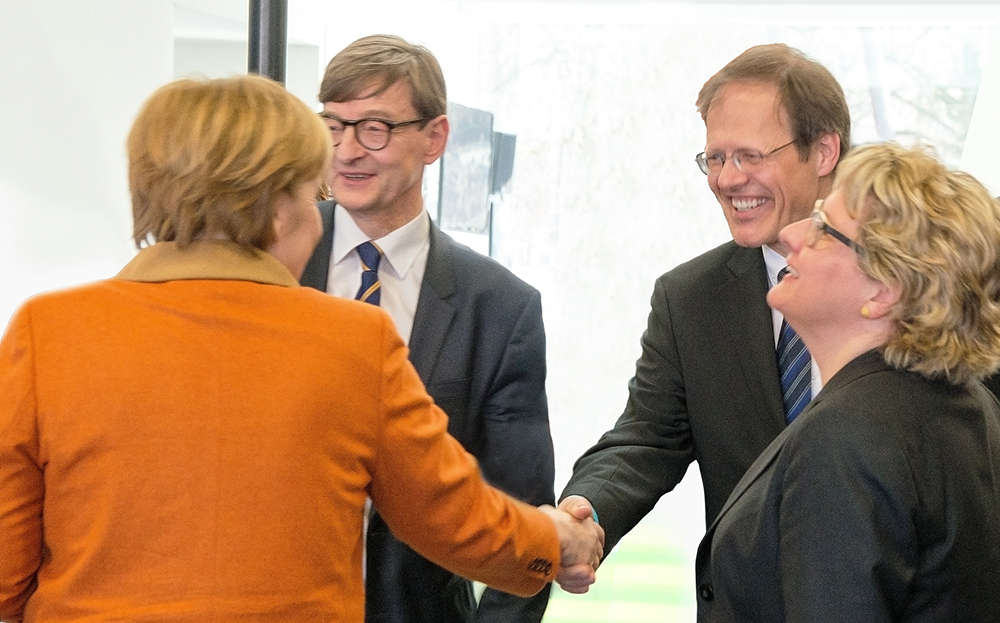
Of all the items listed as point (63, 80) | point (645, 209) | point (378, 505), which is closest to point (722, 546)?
point (378, 505)

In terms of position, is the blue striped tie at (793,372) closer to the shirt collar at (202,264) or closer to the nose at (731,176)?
the nose at (731,176)

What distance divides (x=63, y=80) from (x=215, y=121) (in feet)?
10.7

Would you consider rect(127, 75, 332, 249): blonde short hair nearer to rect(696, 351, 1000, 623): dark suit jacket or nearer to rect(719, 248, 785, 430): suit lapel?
rect(696, 351, 1000, 623): dark suit jacket

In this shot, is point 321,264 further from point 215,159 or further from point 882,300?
point 882,300

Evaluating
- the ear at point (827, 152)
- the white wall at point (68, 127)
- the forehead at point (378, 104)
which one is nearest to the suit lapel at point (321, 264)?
the forehead at point (378, 104)

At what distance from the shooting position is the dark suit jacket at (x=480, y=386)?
7.82 feet

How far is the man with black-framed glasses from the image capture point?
2617 mm

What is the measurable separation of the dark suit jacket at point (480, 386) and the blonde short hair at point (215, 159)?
2.75ft

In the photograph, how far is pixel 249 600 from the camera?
150 cm

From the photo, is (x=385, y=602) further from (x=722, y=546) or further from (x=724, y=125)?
(x=724, y=125)

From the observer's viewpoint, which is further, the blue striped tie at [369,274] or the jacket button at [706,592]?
the blue striped tie at [369,274]

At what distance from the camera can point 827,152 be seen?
2723mm

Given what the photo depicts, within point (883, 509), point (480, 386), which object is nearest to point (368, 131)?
point (480, 386)

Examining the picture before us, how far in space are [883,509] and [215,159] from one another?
106 cm
